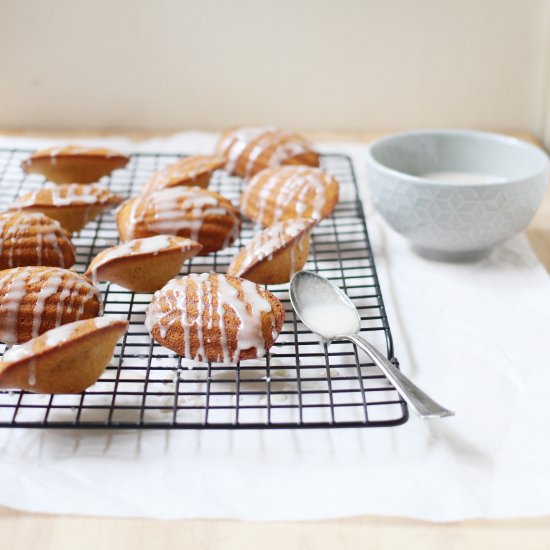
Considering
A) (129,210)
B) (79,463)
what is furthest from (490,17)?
(79,463)

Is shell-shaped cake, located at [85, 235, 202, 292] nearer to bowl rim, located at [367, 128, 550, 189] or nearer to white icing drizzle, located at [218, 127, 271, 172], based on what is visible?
bowl rim, located at [367, 128, 550, 189]

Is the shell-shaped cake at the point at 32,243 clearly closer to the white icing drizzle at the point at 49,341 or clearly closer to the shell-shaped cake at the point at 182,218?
the shell-shaped cake at the point at 182,218

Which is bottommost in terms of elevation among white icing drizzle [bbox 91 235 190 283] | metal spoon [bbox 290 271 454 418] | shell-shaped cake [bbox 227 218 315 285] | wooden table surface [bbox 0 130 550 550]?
wooden table surface [bbox 0 130 550 550]

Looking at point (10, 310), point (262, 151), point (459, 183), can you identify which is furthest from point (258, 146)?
point (10, 310)

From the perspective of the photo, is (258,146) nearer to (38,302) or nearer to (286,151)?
(286,151)

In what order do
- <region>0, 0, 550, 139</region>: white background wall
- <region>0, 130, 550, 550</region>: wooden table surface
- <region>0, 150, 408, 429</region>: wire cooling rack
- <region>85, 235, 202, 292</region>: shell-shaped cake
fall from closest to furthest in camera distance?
<region>0, 130, 550, 550</region>: wooden table surface
<region>0, 150, 408, 429</region>: wire cooling rack
<region>85, 235, 202, 292</region>: shell-shaped cake
<region>0, 0, 550, 139</region>: white background wall

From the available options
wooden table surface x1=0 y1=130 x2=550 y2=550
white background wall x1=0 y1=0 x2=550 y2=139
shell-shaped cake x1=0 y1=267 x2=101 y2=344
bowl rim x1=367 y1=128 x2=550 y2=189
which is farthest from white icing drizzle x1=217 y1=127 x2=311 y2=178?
wooden table surface x1=0 y1=130 x2=550 y2=550
